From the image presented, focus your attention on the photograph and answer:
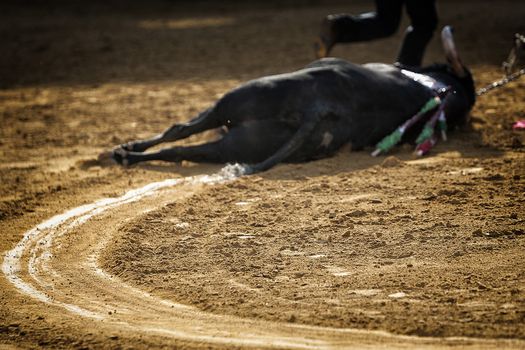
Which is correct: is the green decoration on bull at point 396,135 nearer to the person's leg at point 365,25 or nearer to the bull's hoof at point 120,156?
the person's leg at point 365,25

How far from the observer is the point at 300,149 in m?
7.09

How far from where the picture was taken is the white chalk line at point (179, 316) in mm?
4152

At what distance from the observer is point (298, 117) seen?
707 cm

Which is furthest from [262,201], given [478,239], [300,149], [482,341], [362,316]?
[482,341]

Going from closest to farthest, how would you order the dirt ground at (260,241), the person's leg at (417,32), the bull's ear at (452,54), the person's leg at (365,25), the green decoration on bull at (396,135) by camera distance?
1. the dirt ground at (260,241)
2. the green decoration on bull at (396,135)
3. the bull's ear at (452,54)
4. the person's leg at (417,32)
5. the person's leg at (365,25)

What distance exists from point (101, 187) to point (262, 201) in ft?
4.49

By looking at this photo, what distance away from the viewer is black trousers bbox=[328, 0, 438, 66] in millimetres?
8711

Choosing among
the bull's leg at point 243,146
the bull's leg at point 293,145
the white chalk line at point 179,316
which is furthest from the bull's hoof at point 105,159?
the white chalk line at point 179,316

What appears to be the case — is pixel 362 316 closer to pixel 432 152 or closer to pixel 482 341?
pixel 482 341

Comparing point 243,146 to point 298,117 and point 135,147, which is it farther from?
point 135,147

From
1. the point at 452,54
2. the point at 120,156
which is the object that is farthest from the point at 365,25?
the point at 120,156

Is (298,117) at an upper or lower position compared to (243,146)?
upper

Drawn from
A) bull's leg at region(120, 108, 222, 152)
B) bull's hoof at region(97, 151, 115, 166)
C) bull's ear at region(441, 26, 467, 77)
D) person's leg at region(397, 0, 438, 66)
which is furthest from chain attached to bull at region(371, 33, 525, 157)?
bull's hoof at region(97, 151, 115, 166)

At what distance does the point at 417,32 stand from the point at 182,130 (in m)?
2.62
